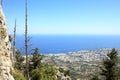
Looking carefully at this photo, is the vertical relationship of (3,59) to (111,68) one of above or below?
above

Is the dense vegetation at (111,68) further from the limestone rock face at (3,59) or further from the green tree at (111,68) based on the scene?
the limestone rock face at (3,59)

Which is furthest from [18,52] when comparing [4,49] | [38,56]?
[4,49]

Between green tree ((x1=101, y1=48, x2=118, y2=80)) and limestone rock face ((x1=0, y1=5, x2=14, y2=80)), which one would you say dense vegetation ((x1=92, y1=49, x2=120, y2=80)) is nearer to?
green tree ((x1=101, y1=48, x2=118, y2=80))

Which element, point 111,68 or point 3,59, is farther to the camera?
point 111,68

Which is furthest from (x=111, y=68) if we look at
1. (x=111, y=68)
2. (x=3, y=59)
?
(x=3, y=59)

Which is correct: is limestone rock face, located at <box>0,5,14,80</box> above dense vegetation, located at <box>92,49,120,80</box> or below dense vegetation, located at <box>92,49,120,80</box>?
above

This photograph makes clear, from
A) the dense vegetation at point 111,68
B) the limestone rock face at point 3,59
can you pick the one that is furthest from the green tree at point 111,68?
the limestone rock face at point 3,59

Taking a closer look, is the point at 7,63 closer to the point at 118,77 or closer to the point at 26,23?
the point at 26,23

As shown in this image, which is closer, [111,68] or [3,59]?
[3,59]

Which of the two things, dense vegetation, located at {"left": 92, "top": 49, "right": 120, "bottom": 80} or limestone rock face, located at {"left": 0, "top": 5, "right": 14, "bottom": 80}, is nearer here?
limestone rock face, located at {"left": 0, "top": 5, "right": 14, "bottom": 80}

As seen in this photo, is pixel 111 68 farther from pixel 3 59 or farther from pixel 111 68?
pixel 3 59

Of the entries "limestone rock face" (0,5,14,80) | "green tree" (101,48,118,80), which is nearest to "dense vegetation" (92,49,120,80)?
"green tree" (101,48,118,80)
